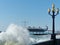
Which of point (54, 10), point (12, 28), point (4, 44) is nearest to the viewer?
point (4, 44)

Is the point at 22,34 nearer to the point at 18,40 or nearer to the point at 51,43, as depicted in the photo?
the point at 18,40

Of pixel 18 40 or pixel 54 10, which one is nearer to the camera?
pixel 18 40

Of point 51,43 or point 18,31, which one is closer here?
point 18,31

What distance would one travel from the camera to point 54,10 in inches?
903

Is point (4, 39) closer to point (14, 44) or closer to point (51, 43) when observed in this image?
point (14, 44)

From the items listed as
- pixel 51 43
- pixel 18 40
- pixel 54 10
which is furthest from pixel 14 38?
pixel 54 10

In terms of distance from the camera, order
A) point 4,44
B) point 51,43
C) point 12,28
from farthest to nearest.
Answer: point 51,43 → point 12,28 → point 4,44

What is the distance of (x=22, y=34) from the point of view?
12.0 metres

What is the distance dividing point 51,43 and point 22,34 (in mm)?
7161

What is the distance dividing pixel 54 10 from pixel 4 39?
40.2 ft

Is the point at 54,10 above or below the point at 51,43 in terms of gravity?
above

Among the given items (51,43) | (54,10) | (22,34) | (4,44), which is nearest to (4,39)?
(4,44)

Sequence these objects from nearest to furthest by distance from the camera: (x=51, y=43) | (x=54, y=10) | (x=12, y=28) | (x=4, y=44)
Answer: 1. (x=4, y=44)
2. (x=12, y=28)
3. (x=51, y=43)
4. (x=54, y=10)

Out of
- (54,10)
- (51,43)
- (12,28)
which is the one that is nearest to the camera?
(12,28)
